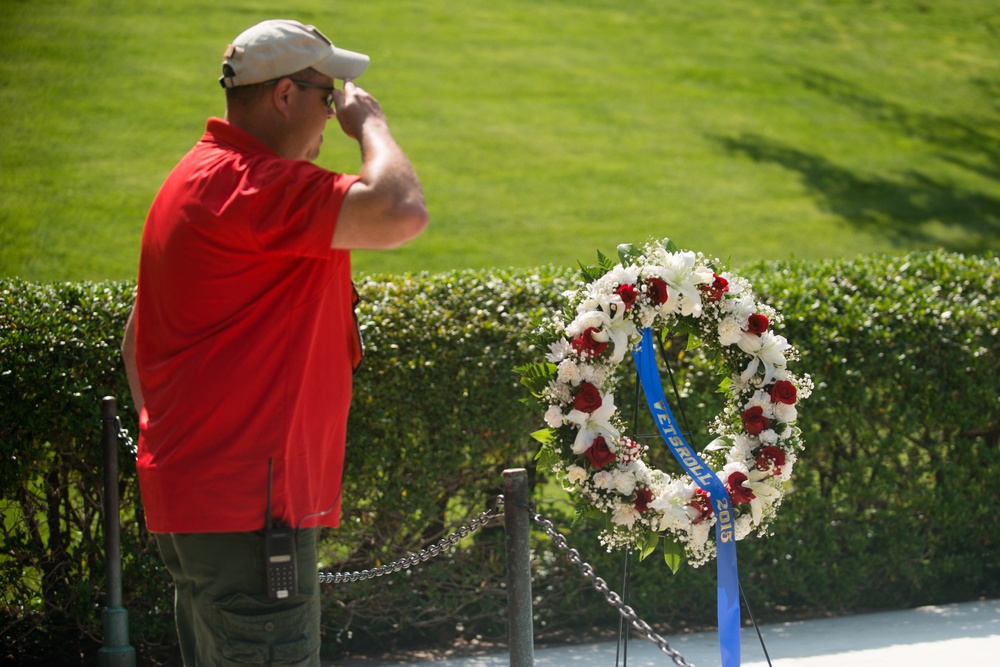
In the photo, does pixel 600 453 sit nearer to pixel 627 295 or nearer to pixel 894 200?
pixel 627 295

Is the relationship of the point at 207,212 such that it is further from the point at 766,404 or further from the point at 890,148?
the point at 890,148

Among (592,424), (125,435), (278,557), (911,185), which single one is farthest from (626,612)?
(911,185)

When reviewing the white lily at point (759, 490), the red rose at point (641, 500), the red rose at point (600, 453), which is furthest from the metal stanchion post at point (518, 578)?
the white lily at point (759, 490)

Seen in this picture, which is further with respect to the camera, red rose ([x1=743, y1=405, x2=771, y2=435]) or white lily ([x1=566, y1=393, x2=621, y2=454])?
red rose ([x1=743, y1=405, x2=771, y2=435])

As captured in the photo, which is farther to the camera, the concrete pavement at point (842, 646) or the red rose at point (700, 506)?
the concrete pavement at point (842, 646)

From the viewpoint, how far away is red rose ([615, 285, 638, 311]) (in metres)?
4.00

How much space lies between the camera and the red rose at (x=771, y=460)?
13.7 feet

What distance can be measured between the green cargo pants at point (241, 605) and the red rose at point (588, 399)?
61.0 inches

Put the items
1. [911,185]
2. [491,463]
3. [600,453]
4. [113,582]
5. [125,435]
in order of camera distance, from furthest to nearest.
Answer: [911,185] < [491,463] < [113,582] < [125,435] < [600,453]

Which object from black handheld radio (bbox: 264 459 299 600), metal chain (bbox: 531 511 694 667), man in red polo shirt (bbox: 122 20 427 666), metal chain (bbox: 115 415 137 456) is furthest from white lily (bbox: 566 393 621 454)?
metal chain (bbox: 115 415 137 456)

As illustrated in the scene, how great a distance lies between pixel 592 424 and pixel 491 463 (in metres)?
1.37

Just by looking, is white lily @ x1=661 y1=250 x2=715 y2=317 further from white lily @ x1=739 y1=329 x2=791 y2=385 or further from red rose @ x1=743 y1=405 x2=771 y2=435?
red rose @ x1=743 y1=405 x2=771 y2=435

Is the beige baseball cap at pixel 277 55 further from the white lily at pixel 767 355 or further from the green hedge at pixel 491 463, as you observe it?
the green hedge at pixel 491 463

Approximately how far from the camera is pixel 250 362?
258cm
